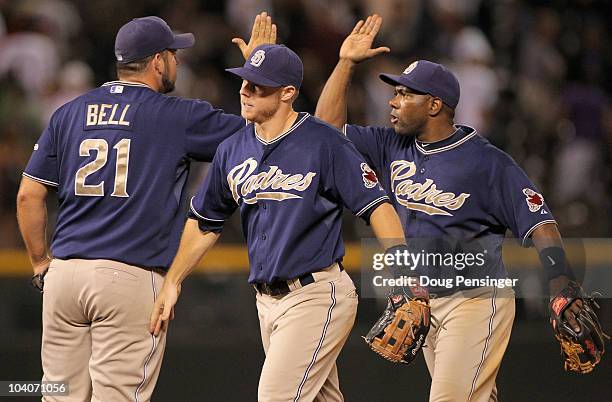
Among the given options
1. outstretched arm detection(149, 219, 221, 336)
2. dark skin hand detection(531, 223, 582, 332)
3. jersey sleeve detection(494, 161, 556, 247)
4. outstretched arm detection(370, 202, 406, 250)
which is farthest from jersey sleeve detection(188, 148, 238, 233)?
dark skin hand detection(531, 223, 582, 332)

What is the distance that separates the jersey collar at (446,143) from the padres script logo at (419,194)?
10cm

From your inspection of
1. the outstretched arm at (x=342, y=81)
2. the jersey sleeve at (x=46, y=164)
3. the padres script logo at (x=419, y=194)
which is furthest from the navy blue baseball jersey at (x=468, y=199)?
the jersey sleeve at (x=46, y=164)

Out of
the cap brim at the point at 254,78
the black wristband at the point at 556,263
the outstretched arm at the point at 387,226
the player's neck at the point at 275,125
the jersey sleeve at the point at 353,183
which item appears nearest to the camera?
the outstretched arm at the point at 387,226

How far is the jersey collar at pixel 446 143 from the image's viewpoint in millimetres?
5688

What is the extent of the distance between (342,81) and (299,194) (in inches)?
45.7

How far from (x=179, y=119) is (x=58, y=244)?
0.79 meters

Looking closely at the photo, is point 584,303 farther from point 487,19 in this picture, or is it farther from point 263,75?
point 487,19

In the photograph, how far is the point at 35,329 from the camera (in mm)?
7469

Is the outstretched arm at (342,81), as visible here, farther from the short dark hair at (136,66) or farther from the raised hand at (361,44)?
the short dark hair at (136,66)

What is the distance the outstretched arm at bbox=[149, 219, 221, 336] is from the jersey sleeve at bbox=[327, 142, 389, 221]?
0.72 metres

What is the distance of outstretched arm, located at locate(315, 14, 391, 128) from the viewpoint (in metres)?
5.87

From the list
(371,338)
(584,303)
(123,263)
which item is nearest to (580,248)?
(584,303)

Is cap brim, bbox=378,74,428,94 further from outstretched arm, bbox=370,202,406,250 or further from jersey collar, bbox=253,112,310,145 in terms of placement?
outstretched arm, bbox=370,202,406,250

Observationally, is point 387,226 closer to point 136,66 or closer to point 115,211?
point 115,211
